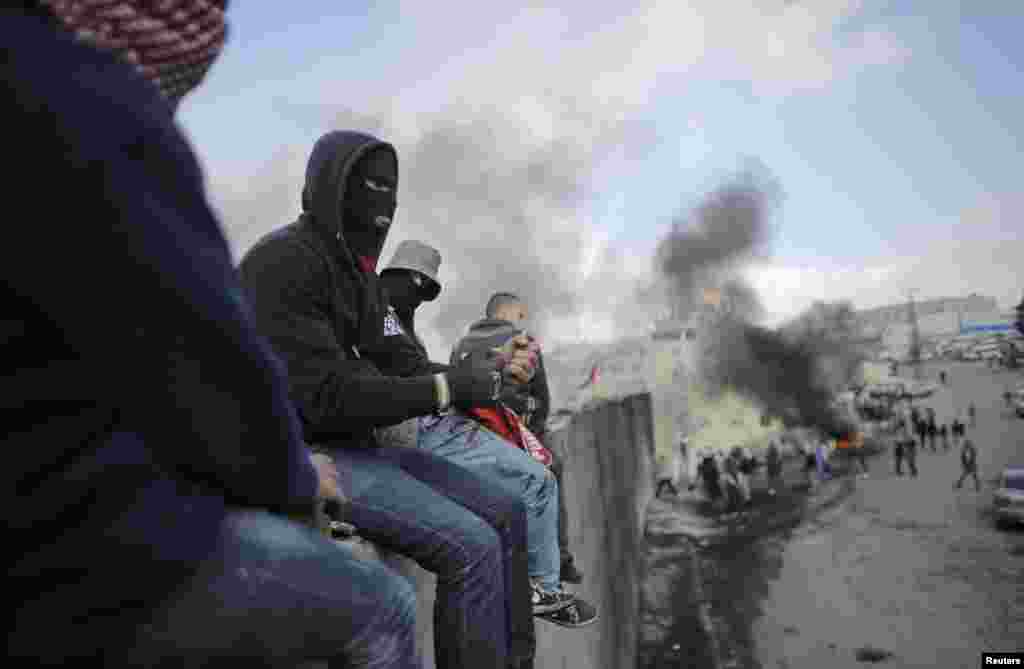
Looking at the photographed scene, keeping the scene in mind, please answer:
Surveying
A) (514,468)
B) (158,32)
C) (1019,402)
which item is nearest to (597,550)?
(514,468)

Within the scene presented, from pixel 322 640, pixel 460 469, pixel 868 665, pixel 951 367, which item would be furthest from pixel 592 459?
pixel 951 367

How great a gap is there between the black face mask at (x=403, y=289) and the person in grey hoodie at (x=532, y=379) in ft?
1.22

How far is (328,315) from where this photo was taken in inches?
83.0

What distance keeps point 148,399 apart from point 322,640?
574 millimetres

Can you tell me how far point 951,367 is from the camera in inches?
3162

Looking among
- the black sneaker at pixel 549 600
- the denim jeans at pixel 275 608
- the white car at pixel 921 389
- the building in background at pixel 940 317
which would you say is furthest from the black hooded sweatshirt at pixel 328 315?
the building in background at pixel 940 317

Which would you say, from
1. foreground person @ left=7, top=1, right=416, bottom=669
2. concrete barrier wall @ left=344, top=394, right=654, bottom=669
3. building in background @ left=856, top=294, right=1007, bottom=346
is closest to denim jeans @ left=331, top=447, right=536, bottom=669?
concrete barrier wall @ left=344, top=394, right=654, bottom=669

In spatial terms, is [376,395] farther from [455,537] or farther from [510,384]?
[510,384]

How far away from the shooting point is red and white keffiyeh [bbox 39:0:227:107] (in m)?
0.99

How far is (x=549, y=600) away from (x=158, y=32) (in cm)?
272

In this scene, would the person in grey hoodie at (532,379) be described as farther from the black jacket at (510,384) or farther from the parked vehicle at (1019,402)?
the parked vehicle at (1019,402)

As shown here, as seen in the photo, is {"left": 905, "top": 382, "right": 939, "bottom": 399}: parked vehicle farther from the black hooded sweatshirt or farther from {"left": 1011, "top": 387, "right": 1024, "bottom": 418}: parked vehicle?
the black hooded sweatshirt

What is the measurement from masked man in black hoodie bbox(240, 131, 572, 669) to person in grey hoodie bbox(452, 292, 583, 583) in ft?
3.34

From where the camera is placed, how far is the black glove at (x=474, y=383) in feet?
7.28
